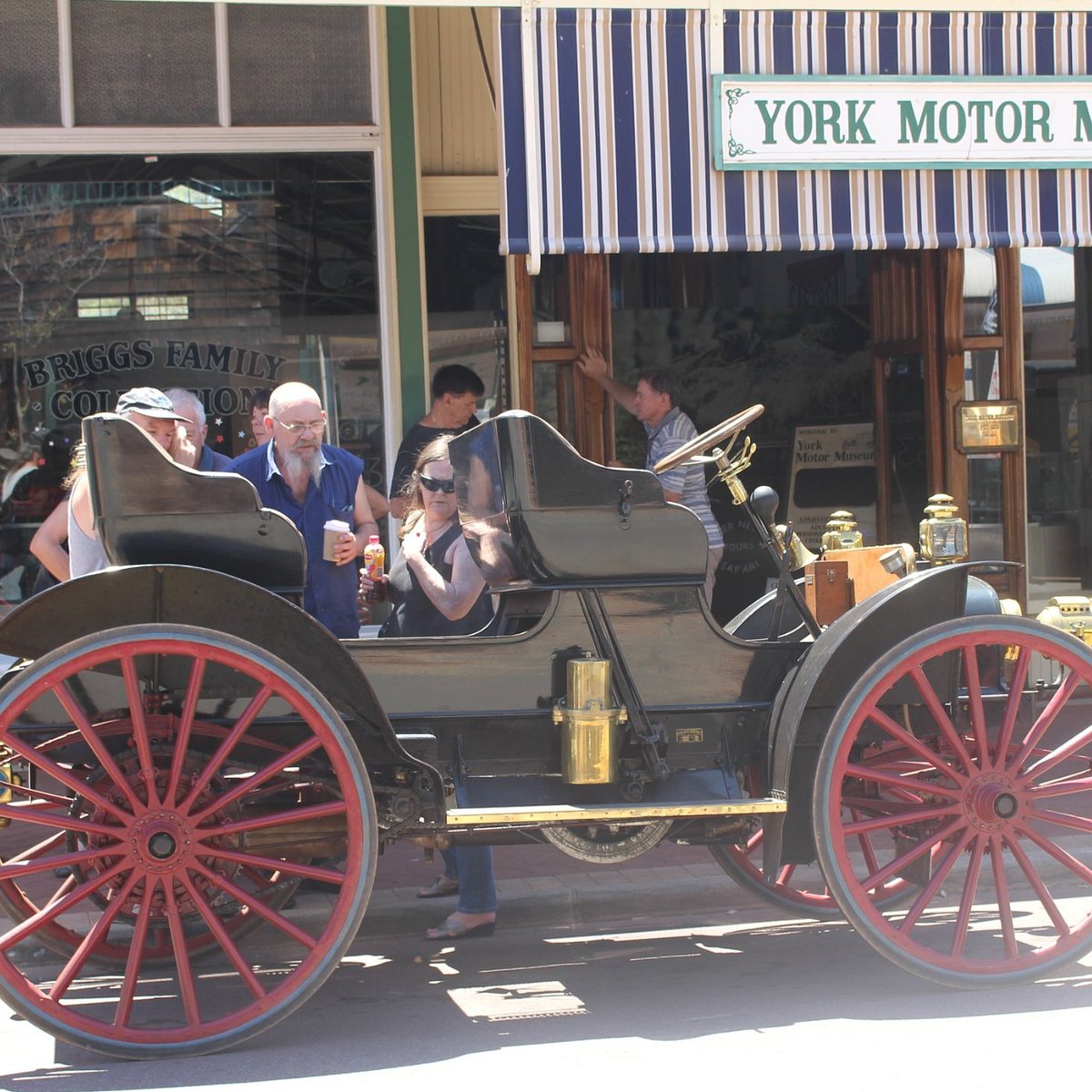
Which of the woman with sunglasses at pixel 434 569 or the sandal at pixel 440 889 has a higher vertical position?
the woman with sunglasses at pixel 434 569

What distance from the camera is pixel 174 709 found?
391 centimetres

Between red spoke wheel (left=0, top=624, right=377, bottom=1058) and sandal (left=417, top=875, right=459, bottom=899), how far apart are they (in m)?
0.97

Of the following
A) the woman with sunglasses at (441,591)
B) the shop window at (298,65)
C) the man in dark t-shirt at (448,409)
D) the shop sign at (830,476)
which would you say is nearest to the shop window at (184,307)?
the shop window at (298,65)

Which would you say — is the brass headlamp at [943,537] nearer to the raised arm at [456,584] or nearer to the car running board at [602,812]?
the car running board at [602,812]

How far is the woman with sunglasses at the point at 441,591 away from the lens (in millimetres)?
4422

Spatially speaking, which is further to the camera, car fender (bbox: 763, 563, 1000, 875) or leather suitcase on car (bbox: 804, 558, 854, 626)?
leather suitcase on car (bbox: 804, 558, 854, 626)

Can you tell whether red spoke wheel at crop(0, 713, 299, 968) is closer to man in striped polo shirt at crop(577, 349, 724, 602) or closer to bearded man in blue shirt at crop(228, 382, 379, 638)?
bearded man in blue shirt at crop(228, 382, 379, 638)

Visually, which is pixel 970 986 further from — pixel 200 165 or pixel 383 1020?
pixel 200 165

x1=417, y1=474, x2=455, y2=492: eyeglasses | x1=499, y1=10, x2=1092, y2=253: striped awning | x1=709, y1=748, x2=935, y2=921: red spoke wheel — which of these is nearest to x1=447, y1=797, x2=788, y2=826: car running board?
x1=709, y1=748, x2=935, y2=921: red spoke wheel

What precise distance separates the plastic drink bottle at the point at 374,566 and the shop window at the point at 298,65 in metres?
3.04

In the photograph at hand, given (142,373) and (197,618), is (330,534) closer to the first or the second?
(197,618)

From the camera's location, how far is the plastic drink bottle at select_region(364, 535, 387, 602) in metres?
4.83

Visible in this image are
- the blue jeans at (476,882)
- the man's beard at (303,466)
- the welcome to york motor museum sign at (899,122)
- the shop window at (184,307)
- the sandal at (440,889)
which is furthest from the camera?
the shop window at (184,307)

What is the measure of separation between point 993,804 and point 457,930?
177 cm
